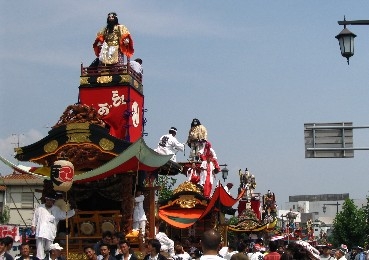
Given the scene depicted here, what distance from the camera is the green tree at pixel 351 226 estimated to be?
7294cm

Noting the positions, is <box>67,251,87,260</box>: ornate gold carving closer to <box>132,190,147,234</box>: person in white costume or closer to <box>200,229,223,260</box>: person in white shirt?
<box>132,190,147,234</box>: person in white costume

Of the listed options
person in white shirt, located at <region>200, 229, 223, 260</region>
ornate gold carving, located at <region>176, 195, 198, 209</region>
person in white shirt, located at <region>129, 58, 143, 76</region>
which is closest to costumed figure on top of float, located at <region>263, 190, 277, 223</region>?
ornate gold carving, located at <region>176, 195, 198, 209</region>

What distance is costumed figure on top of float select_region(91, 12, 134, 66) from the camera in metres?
21.1

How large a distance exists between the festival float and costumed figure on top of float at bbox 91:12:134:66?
3cm

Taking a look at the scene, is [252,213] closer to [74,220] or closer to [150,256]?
[74,220]

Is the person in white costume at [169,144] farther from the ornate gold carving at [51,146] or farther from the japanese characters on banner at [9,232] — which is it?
the japanese characters on banner at [9,232]

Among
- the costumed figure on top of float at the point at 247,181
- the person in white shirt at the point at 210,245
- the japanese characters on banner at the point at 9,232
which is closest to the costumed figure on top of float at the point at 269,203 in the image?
the costumed figure on top of float at the point at 247,181

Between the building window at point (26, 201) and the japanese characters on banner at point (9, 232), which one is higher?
the building window at point (26, 201)

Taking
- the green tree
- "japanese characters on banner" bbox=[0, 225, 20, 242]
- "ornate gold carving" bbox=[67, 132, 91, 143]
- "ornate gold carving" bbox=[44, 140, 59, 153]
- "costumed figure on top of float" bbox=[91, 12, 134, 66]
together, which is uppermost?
"costumed figure on top of float" bbox=[91, 12, 134, 66]

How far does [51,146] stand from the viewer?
18.5 metres

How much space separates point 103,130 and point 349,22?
7.81 meters

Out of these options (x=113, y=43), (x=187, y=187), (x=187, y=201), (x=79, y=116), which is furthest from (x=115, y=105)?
(x=187, y=201)

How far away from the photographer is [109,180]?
1930cm

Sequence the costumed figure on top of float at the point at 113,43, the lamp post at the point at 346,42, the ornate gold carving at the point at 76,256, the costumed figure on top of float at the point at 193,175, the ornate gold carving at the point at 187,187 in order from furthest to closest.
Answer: the costumed figure on top of float at the point at 193,175, the ornate gold carving at the point at 187,187, the costumed figure on top of float at the point at 113,43, the ornate gold carving at the point at 76,256, the lamp post at the point at 346,42
